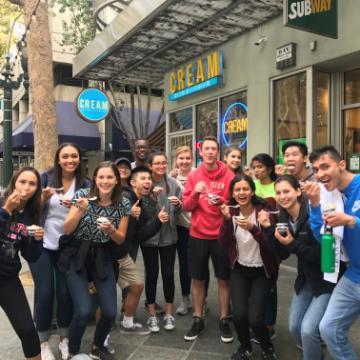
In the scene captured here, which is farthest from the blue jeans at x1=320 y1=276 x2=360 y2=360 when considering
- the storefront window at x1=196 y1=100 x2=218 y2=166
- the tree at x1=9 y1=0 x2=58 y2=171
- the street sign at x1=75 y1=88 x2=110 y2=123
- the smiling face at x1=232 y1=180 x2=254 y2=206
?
the street sign at x1=75 y1=88 x2=110 y2=123

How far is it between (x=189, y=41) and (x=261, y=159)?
480 cm

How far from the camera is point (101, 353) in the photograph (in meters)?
3.71

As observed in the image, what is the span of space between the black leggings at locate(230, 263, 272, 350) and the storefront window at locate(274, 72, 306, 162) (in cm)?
386

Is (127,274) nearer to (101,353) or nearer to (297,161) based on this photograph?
(101,353)

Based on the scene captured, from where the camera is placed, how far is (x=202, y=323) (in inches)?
167

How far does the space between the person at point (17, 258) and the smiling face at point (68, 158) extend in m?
0.59

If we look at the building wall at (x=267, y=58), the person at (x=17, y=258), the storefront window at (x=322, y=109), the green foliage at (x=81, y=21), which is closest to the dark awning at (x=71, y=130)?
the green foliage at (x=81, y=21)

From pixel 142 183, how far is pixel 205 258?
3.30 ft

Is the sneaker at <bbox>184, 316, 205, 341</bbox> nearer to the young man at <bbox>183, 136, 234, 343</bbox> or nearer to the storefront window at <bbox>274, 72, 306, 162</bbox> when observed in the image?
the young man at <bbox>183, 136, 234, 343</bbox>

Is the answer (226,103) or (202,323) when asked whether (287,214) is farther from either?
(226,103)

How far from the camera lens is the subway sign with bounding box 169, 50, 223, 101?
855 cm

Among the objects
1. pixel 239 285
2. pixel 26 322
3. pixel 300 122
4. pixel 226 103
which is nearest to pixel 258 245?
pixel 239 285

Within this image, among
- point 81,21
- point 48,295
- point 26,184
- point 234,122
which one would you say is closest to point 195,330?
point 48,295

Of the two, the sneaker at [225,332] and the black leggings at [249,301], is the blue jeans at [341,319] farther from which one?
the sneaker at [225,332]
